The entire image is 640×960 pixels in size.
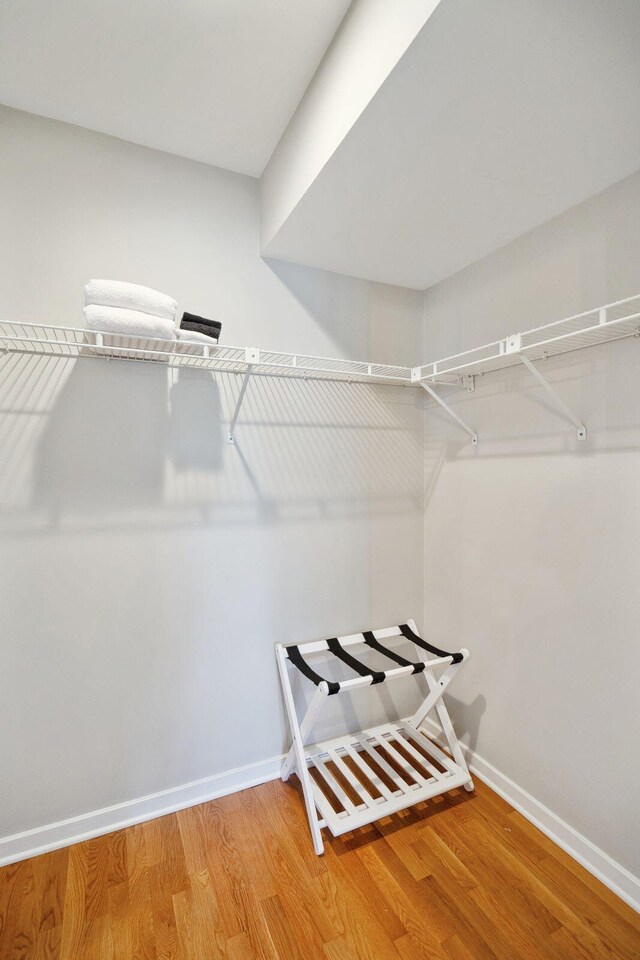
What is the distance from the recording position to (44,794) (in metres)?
1.44

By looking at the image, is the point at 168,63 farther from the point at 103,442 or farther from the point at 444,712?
the point at 444,712

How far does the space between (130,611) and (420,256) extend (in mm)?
1843

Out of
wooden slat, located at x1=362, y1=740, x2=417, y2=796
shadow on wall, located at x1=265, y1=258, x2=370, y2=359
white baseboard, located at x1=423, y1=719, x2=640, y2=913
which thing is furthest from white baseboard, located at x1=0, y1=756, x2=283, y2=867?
shadow on wall, located at x1=265, y1=258, x2=370, y2=359

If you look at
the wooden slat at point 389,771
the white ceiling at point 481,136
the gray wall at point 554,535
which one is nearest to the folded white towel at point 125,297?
the white ceiling at point 481,136

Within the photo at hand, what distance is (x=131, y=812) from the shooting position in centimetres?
156

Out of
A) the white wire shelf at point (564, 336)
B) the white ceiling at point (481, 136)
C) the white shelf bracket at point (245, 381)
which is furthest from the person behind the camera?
the white shelf bracket at point (245, 381)

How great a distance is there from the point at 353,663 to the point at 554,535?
2.96 ft

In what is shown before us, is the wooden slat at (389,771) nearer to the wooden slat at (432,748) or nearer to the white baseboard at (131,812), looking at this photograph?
the wooden slat at (432,748)

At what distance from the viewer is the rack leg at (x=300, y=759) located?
1.44 metres

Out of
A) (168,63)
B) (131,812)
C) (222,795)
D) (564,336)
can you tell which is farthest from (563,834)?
(168,63)

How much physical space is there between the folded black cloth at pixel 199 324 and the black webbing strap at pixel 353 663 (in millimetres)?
1339

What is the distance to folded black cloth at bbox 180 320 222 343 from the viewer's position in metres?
1.43

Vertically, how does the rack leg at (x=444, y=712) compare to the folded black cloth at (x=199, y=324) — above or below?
below

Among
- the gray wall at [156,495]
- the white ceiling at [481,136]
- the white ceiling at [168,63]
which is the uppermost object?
the white ceiling at [168,63]
